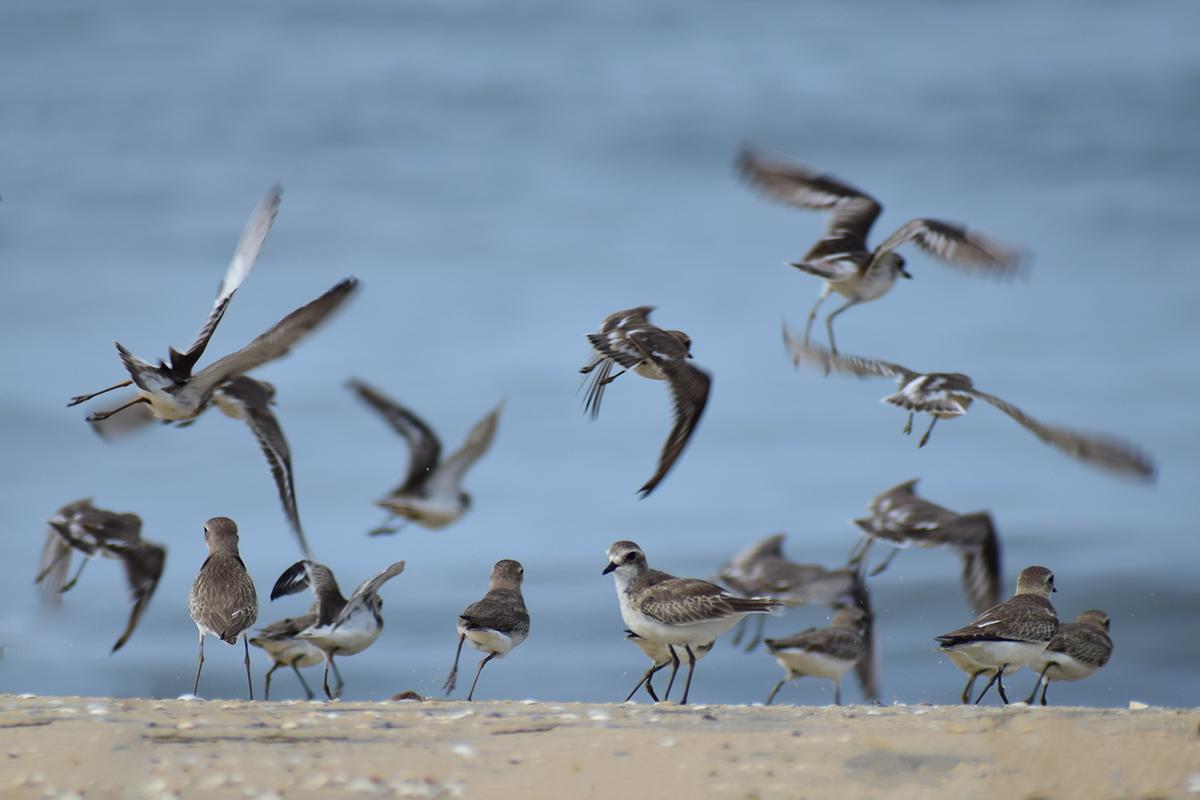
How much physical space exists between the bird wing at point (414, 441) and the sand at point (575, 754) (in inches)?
71.2

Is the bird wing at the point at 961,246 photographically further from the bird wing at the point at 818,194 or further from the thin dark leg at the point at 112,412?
the thin dark leg at the point at 112,412

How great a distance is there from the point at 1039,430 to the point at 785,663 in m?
1.90

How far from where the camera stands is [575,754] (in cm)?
672

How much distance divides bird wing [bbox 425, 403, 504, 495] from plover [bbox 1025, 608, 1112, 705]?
3.04 metres

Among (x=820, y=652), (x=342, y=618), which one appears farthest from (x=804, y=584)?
(x=342, y=618)

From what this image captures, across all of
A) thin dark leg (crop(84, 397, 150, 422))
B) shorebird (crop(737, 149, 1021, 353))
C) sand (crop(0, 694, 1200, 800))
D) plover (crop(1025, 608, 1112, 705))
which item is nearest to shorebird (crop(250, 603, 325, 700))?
thin dark leg (crop(84, 397, 150, 422))

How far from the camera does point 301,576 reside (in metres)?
9.74

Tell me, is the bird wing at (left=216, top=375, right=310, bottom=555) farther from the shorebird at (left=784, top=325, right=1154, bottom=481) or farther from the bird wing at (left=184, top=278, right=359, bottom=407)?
the shorebird at (left=784, top=325, right=1154, bottom=481)

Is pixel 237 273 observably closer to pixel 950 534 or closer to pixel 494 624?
pixel 494 624

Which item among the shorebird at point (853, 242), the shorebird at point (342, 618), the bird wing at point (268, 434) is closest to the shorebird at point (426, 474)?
the shorebird at point (342, 618)

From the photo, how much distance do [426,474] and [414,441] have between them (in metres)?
0.20

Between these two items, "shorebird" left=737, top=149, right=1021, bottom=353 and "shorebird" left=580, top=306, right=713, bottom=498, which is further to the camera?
"shorebird" left=737, top=149, right=1021, bottom=353

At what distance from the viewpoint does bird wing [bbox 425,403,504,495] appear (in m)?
8.77

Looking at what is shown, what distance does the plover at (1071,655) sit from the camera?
968 centimetres
